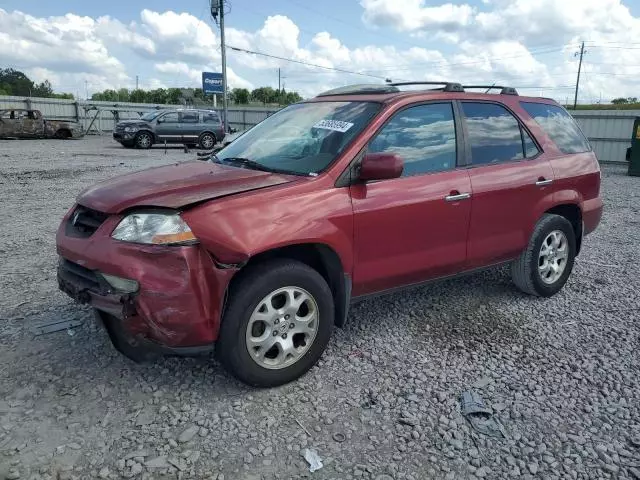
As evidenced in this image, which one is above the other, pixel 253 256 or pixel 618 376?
pixel 253 256

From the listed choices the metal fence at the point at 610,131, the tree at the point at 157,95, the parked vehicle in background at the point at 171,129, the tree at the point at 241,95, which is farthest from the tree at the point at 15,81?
the metal fence at the point at 610,131

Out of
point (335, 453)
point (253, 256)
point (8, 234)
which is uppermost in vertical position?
point (253, 256)

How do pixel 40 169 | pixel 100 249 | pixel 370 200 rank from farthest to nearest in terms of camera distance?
1. pixel 40 169
2. pixel 370 200
3. pixel 100 249

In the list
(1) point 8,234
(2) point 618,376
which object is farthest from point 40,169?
(2) point 618,376

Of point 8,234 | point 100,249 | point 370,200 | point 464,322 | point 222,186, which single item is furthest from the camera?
point 8,234

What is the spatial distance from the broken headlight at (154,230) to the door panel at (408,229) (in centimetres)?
110

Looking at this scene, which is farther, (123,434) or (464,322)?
(464,322)

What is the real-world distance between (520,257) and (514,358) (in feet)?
4.07

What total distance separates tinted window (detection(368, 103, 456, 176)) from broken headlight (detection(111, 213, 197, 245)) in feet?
4.50

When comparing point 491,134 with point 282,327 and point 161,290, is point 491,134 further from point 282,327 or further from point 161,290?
point 161,290

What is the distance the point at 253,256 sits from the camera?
2.98 metres

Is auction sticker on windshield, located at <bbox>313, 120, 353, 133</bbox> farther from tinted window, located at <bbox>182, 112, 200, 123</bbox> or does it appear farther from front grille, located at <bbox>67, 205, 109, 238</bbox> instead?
tinted window, located at <bbox>182, 112, 200, 123</bbox>

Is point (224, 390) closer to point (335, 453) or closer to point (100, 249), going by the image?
point (335, 453)

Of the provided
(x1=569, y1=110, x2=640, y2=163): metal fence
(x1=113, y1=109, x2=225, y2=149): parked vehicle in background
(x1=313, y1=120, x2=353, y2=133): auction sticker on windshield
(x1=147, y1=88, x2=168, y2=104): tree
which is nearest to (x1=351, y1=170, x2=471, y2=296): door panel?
(x1=313, y1=120, x2=353, y2=133): auction sticker on windshield
